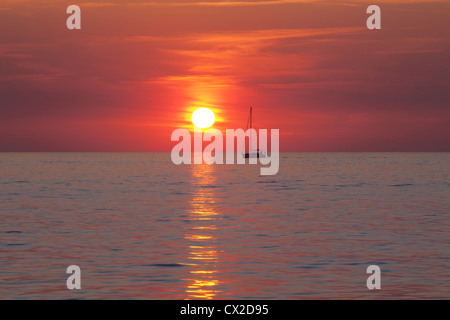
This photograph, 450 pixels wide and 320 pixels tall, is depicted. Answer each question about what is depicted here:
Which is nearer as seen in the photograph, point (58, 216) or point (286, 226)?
point (286, 226)

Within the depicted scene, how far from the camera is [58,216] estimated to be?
129 feet

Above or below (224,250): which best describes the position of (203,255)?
below

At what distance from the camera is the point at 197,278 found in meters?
20.4

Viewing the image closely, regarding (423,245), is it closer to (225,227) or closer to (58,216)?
(225,227)

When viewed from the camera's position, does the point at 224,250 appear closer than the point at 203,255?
No

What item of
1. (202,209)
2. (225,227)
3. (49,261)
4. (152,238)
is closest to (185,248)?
(152,238)

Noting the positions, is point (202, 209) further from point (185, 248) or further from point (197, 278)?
point (197, 278)

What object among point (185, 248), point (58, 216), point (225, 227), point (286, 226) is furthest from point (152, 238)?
point (58, 216)

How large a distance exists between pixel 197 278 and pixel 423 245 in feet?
37.5

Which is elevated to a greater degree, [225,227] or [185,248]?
[225,227]
